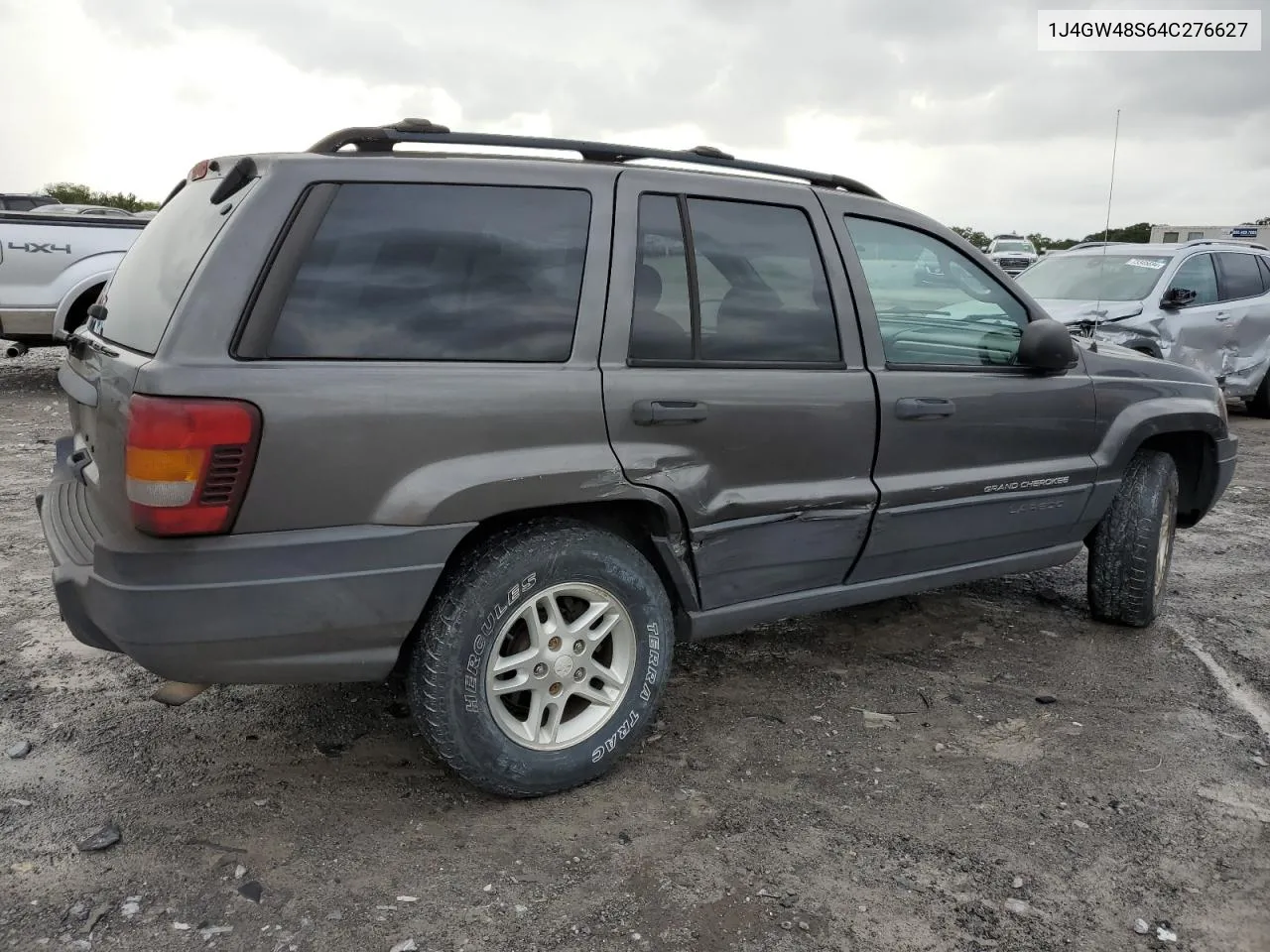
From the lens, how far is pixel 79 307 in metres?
8.84

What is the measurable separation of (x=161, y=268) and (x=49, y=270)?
7175 millimetres

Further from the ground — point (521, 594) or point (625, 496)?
point (625, 496)

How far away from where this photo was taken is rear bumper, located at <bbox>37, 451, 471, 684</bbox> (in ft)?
7.79

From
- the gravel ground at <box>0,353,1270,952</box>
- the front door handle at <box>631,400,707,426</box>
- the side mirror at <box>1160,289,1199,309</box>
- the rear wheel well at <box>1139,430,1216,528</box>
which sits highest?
the side mirror at <box>1160,289,1199,309</box>

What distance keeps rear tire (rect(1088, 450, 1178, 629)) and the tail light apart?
356cm

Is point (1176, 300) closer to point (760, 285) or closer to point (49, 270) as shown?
point (760, 285)

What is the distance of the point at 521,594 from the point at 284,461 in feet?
2.34

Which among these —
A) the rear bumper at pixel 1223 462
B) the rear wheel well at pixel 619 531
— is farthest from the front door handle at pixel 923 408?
the rear bumper at pixel 1223 462

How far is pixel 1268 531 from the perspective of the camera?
614 centimetres

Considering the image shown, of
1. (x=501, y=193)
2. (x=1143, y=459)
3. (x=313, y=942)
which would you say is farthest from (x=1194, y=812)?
(x=501, y=193)

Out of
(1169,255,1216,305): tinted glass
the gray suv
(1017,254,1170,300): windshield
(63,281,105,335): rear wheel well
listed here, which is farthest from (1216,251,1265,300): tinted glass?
(63,281,105,335): rear wheel well

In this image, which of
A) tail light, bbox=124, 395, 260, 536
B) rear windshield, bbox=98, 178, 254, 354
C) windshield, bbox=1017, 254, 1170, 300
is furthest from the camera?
windshield, bbox=1017, 254, 1170, 300

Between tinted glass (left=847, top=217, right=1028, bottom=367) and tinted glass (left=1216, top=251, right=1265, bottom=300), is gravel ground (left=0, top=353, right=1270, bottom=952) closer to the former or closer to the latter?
tinted glass (left=847, top=217, right=1028, bottom=367)

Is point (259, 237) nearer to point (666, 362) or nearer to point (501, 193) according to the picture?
point (501, 193)
